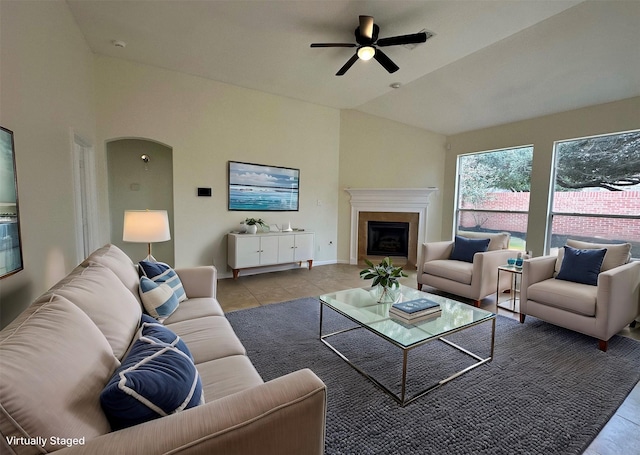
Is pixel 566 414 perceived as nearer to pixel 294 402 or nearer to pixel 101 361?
pixel 294 402

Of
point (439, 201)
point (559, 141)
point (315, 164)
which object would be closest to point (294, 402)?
point (315, 164)

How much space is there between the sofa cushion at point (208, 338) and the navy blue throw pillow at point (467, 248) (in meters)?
3.12

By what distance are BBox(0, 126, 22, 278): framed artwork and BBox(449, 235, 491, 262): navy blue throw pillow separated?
418 centimetres

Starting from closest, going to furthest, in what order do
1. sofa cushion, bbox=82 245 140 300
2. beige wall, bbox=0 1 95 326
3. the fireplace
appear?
1. beige wall, bbox=0 1 95 326
2. sofa cushion, bbox=82 245 140 300
3. the fireplace

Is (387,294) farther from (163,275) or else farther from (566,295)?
(163,275)

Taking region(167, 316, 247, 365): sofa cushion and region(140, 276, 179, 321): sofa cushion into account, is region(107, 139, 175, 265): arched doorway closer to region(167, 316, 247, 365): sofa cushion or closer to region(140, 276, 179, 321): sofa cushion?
region(140, 276, 179, 321): sofa cushion

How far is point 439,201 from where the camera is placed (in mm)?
5855

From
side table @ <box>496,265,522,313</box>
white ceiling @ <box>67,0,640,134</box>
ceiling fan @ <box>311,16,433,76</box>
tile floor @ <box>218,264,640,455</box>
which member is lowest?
tile floor @ <box>218,264,640,455</box>

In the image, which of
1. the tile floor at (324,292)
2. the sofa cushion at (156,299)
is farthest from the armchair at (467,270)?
the sofa cushion at (156,299)

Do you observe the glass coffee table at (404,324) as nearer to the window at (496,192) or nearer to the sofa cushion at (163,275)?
the sofa cushion at (163,275)

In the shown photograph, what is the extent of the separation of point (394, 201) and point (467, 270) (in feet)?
7.82

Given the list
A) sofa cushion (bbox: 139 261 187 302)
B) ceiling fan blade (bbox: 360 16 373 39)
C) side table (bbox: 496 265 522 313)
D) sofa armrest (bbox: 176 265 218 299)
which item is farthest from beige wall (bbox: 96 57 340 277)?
side table (bbox: 496 265 522 313)

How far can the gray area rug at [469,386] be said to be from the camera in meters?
Answer: 1.50

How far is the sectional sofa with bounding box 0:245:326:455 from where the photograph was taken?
0.68 meters
